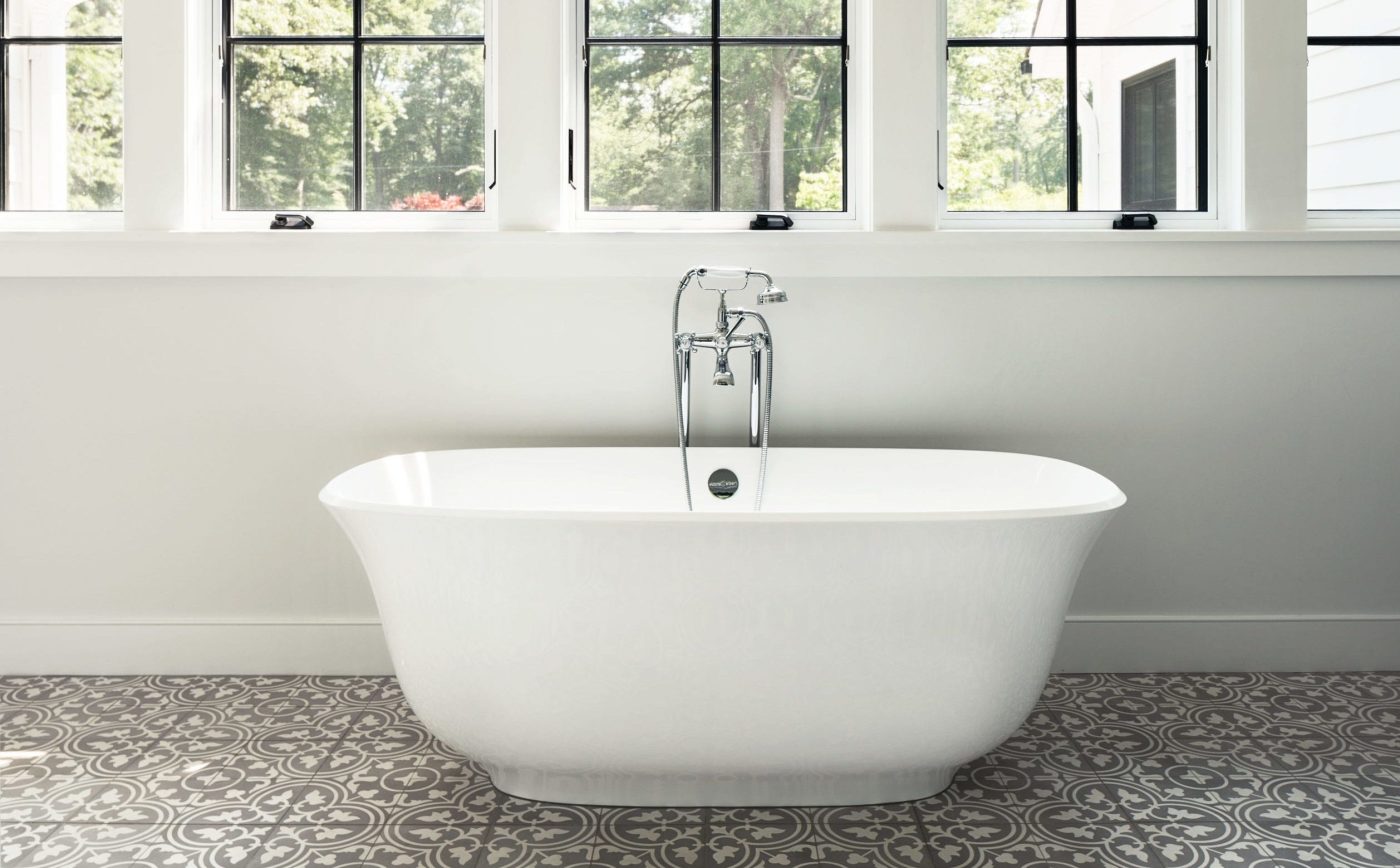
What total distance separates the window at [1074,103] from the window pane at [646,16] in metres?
0.65

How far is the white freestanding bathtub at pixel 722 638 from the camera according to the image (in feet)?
4.93

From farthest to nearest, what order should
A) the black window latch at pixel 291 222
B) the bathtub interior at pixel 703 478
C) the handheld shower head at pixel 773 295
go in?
the black window latch at pixel 291 222, the bathtub interior at pixel 703 478, the handheld shower head at pixel 773 295

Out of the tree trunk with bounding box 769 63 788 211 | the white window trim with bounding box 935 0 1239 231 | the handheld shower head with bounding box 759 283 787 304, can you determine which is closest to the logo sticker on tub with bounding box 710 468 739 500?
the handheld shower head with bounding box 759 283 787 304

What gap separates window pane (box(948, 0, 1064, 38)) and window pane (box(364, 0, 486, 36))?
Result: 4.11 ft

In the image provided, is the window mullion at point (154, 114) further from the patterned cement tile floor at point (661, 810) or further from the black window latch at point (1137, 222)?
the black window latch at point (1137, 222)

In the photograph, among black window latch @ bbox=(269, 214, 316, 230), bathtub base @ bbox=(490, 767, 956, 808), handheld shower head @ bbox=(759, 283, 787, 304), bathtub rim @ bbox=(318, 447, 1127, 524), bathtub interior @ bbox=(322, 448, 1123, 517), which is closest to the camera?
bathtub rim @ bbox=(318, 447, 1127, 524)

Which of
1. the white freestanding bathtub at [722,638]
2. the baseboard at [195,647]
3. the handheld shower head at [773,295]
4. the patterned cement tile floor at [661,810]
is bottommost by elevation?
the patterned cement tile floor at [661,810]

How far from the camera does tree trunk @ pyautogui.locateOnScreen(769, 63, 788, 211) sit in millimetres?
2514

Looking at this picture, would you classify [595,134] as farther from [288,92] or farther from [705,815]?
[705,815]

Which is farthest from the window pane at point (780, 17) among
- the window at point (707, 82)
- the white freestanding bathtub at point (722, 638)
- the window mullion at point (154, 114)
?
the white freestanding bathtub at point (722, 638)

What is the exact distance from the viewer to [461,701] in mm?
1632

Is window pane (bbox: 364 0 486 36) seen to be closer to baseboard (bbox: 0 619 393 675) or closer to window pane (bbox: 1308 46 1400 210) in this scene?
baseboard (bbox: 0 619 393 675)

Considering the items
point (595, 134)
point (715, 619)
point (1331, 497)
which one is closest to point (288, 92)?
point (595, 134)

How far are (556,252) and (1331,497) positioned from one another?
2.06 metres
